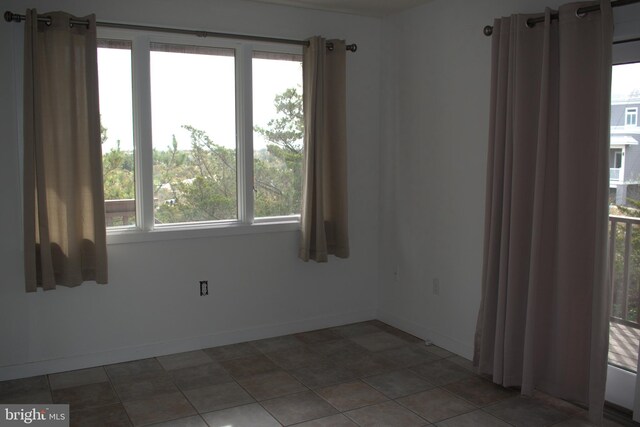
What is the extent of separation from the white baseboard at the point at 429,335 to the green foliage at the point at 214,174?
1.15m

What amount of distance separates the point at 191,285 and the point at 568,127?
2.56 meters

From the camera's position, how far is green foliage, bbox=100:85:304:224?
370 cm

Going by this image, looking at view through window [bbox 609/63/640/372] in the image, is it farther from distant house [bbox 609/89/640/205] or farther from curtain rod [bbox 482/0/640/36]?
curtain rod [bbox 482/0/640/36]

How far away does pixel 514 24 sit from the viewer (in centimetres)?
309

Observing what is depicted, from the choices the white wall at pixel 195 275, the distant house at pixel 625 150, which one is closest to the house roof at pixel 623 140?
the distant house at pixel 625 150

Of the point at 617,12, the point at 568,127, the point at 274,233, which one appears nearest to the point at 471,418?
the point at 568,127

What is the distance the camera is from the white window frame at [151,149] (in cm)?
364

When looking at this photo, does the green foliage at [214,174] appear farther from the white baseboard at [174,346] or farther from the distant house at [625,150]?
the distant house at [625,150]

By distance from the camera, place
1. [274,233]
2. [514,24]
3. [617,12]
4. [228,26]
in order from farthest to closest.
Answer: [274,233] < [228,26] < [514,24] < [617,12]

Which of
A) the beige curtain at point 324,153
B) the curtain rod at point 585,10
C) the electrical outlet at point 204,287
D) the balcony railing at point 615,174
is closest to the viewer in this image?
the curtain rod at point 585,10

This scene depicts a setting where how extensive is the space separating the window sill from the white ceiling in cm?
155

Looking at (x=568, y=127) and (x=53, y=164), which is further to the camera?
(x=53, y=164)

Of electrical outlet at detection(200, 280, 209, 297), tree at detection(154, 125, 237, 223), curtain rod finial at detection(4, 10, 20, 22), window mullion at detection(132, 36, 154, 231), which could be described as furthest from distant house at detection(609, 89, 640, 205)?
curtain rod finial at detection(4, 10, 20, 22)

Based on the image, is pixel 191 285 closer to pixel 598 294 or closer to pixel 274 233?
pixel 274 233
